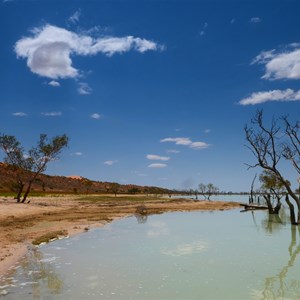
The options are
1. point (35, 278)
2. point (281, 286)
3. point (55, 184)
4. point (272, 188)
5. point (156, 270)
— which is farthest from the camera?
point (55, 184)

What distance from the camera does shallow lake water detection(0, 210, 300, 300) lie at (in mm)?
11719

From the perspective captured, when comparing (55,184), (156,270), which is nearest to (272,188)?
(156,270)

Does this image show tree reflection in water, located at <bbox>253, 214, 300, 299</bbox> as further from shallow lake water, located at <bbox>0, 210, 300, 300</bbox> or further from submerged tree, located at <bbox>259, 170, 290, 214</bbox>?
submerged tree, located at <bbox>259, 170, 290, 214</bbox>

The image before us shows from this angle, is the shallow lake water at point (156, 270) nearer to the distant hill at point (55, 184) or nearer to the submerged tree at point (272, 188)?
the submerged tree at point (272, 188)

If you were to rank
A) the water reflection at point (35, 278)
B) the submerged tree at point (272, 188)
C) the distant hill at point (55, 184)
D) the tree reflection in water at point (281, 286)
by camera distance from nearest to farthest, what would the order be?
the water reflection at point (35, 278) → the tree reflection in water at point (281, 286) → the submerged tree at point (272, 188) → the distant hill at point (55, 184)

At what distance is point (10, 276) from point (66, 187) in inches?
6529

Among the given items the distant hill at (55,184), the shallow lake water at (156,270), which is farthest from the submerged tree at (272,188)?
the distant hill at (55,184)

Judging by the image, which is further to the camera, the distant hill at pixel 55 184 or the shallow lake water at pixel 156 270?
the distant hill at pixel 55 184

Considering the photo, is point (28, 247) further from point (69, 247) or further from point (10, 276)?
point (10, 276)

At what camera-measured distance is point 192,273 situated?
14.5m

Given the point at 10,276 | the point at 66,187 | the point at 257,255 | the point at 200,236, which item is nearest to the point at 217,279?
the point at 257,255

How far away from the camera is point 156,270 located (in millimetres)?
15031

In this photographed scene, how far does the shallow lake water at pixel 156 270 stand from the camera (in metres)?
11.7

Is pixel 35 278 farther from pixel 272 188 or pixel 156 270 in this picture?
pixel 272 188
